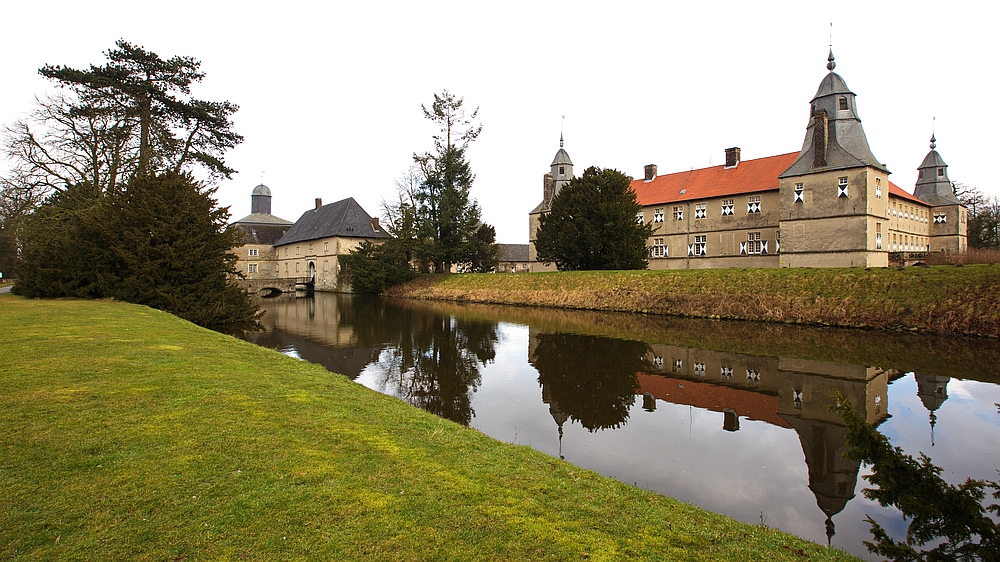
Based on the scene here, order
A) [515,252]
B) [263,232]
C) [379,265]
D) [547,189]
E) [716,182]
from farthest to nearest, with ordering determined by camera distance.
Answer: [515,252] → [263,232] → [547,189] → [379,265] → [716,182]

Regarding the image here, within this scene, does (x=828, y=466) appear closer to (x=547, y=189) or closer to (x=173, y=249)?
(x=173, y=249)

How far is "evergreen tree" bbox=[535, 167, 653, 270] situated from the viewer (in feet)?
99.2

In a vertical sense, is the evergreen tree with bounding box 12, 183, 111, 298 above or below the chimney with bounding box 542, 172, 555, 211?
below

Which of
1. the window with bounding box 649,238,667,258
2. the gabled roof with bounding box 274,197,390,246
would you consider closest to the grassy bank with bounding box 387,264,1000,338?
the window with bounding box 649,238,667,258

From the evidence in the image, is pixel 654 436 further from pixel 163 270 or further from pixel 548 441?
pixel 163 270

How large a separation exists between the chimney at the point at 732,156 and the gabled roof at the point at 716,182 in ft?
1.24

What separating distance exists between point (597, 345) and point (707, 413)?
22.0 ft

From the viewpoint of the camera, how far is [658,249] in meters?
38.5

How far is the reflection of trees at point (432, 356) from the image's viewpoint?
31.3ft

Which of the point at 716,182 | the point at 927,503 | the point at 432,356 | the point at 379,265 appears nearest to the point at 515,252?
the point at 379,265

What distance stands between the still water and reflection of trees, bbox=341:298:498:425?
76mm

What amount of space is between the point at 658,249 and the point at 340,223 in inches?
1152

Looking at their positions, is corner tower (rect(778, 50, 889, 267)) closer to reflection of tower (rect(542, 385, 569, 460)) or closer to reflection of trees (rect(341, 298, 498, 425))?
reflection of trees (rect(341, 298, 498, 425))

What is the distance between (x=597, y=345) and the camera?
609 inches
